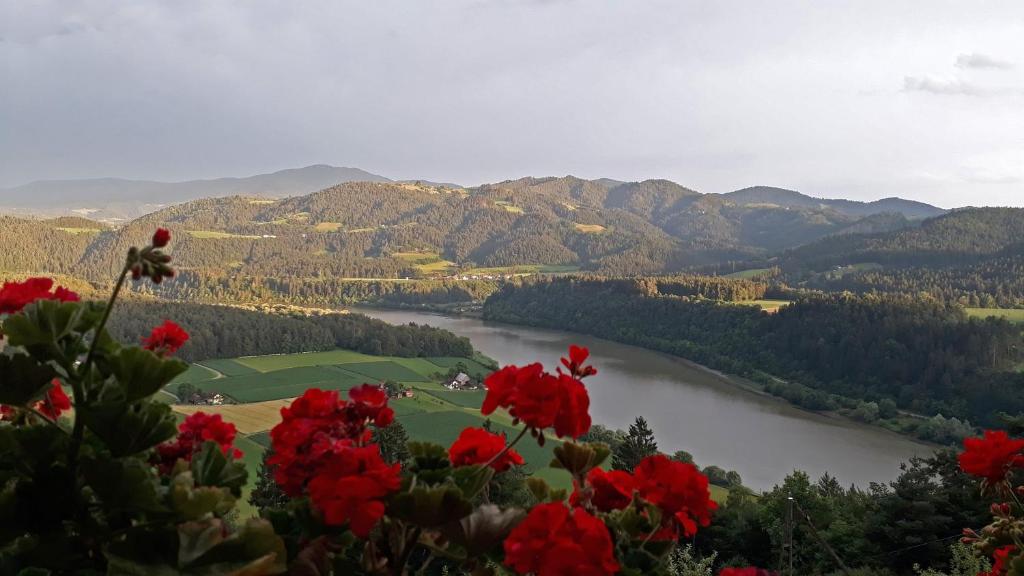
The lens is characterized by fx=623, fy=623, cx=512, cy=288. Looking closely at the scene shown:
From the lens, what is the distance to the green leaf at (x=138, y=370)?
0.90 meters

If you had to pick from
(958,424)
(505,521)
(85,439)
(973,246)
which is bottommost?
(958,424)

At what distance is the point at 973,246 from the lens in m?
87.2

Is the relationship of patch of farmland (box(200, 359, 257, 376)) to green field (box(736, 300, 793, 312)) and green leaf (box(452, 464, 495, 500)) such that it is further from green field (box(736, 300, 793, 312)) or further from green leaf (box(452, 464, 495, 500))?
green field (box(736, 300, 793, 312))

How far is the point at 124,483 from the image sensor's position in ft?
2.78

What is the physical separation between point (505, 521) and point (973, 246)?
10788 cm

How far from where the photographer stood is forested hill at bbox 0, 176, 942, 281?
339 feet

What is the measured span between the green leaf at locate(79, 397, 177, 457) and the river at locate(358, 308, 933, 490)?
82.8 ft

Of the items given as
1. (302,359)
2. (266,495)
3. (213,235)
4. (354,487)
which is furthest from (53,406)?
(213,235)

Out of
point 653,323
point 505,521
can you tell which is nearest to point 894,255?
point 653,323

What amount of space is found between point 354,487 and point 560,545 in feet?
0.99

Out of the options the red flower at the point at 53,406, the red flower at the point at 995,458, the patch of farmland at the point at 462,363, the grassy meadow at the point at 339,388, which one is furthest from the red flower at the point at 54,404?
the patch of farmland at the point at 462,363

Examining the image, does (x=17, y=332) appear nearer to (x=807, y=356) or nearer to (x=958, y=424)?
(x=958, y=424)

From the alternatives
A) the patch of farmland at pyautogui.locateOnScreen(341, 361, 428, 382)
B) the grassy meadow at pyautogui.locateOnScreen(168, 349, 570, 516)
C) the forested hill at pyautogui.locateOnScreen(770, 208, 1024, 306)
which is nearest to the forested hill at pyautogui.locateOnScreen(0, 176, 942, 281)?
the forested hill at pyautogui.locateOnScreen(770, 208, 1024, 306)

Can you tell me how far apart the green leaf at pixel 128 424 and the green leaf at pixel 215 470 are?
0.71 feet
